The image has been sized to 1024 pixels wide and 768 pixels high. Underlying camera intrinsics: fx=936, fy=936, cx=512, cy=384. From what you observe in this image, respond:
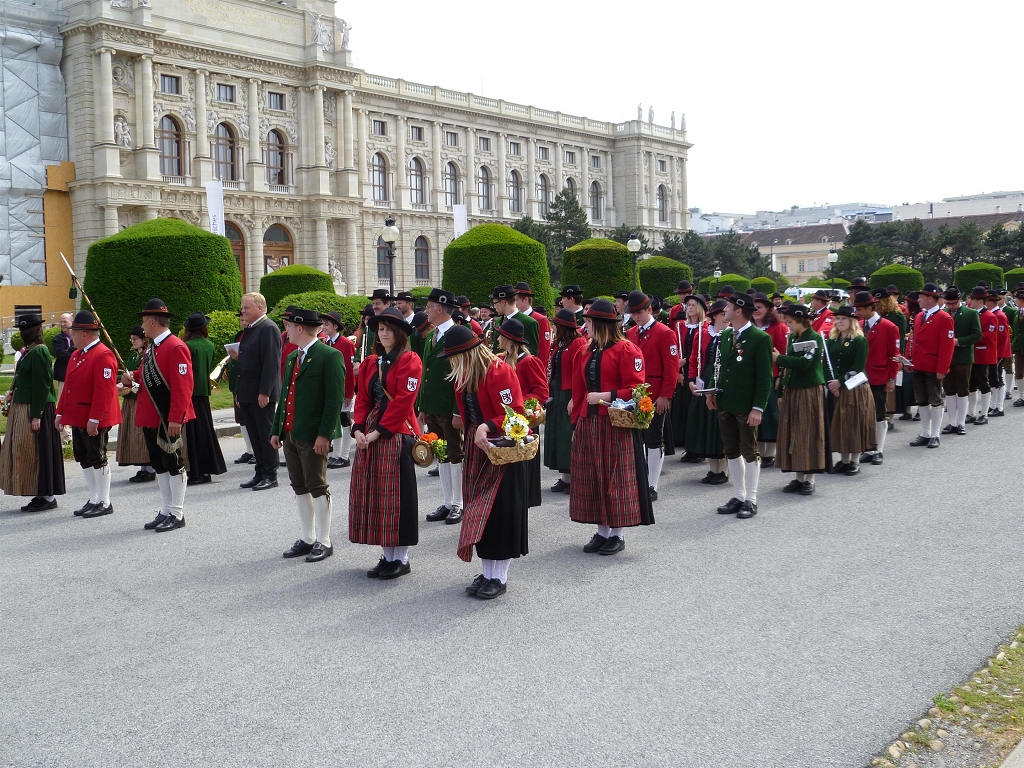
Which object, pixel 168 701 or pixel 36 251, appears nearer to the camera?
pixel 168 701

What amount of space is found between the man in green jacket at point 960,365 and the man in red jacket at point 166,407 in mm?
10672

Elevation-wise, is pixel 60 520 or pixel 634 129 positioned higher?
pixel 634 129

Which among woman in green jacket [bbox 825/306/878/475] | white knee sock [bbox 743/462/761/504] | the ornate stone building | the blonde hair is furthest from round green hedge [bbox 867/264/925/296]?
the blonde hair

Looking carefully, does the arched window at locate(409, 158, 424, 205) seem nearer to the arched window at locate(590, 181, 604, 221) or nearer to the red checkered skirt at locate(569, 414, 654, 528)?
the arched window at locate(590, 181, 604, 221)

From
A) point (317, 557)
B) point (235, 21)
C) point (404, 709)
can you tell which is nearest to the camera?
point (404, 709)

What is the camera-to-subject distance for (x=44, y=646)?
5.44 meters

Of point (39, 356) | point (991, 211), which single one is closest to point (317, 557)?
point (39, 356)

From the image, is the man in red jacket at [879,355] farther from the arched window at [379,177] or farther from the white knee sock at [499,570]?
the arched window at [379,177]

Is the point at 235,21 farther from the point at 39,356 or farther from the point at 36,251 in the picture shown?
the point at 39,356

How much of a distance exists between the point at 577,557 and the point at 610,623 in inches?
64.2

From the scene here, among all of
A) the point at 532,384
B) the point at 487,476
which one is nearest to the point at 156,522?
the point at 532,384

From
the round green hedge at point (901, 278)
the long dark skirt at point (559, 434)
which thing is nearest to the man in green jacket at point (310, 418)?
the long dark skirt at point (559, 434)

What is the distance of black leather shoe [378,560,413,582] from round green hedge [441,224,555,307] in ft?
63.7

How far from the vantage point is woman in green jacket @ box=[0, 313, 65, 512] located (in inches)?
361
